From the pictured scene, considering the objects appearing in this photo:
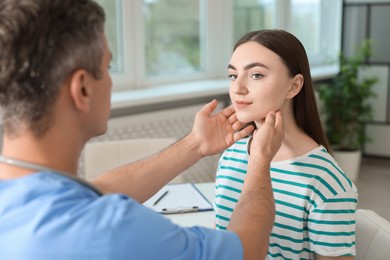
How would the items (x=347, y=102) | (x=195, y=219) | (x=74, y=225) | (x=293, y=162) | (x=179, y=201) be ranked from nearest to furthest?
(x=74, y=225)
(x=293, y=162)
(x=195, y=219)
(x=179, y=201)
(x=347, y=102)

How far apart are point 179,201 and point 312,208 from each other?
2.16 ft

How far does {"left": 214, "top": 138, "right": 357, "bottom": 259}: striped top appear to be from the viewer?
4.03ft

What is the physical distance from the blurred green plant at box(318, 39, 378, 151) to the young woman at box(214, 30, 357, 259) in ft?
10.5

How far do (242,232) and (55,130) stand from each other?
39 centimetres

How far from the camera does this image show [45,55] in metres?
0.86

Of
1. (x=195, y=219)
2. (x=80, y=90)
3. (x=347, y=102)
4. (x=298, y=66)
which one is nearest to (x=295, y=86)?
(x=298, y=66)

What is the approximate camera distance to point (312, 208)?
1.27 metres

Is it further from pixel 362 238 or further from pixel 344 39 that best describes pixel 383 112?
pixel 362 238

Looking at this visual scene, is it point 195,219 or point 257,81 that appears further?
point 195,219

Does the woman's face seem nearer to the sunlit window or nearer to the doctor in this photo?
the doctor

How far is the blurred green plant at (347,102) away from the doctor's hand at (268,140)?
3.35 metres

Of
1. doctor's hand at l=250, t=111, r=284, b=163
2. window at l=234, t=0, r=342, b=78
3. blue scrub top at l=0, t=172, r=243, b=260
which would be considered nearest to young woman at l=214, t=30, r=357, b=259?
doctor's hand at l=250, t=111, r=284, b=163

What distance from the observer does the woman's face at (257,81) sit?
134 cm

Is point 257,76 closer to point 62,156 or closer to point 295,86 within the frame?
point 295,86
